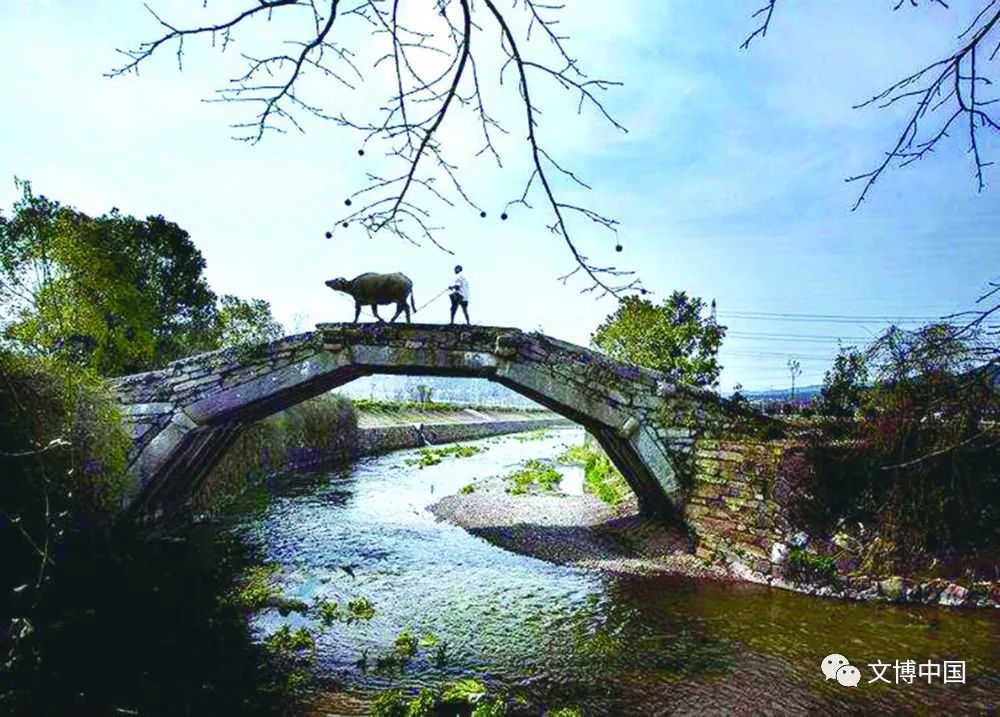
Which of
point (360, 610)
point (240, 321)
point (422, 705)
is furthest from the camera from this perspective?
point (240, 321)

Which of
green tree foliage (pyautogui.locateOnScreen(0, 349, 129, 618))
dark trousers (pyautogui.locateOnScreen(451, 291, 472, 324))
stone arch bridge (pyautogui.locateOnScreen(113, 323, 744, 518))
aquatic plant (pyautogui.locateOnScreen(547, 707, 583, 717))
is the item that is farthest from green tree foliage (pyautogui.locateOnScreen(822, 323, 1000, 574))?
green tree foliage (pyautogui.locateOnScreen(0, 349, 129, 618))

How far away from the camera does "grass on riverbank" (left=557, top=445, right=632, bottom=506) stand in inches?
631

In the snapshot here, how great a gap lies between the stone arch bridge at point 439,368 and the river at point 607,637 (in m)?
2.53

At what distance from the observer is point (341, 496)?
17.2 metres

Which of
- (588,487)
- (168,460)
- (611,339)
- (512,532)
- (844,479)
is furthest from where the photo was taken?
(611,339)

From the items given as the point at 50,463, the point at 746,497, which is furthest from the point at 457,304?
the point at 50,463

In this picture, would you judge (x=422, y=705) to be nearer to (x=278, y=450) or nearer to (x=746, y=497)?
(x=746, y=497)

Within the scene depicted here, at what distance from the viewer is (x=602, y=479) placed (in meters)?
19.7

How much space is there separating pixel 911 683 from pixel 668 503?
17.7 feet

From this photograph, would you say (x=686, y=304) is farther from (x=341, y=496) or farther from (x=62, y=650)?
(x=62, y=650)

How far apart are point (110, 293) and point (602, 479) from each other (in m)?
17.2

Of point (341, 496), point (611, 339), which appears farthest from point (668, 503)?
point (611, 339)

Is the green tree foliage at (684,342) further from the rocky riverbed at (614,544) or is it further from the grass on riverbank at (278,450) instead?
the grass on riverbank at (278,450)

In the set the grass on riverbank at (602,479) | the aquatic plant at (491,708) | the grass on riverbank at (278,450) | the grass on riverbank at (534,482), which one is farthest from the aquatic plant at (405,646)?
the grass on riverbank at (534,482)
